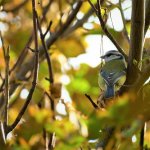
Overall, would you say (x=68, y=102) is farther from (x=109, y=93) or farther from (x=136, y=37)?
(x=109, y=93)

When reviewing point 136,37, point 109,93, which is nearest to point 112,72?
point 109,93

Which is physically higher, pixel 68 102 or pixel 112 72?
pixel 68 102

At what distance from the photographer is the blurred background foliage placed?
762 millimetres

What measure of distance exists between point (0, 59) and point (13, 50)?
0.22 meters

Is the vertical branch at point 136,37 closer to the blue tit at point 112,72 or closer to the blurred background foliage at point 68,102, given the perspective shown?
the blurred background foliage at point 68,102

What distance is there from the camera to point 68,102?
1.46m

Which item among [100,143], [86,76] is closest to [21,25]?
[86,76]

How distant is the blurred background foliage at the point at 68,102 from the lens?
2.50 ft

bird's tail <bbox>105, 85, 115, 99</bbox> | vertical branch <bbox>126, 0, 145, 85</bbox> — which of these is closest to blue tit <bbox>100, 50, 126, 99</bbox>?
bird's tail <bbox>105, 85, 115, 99</bbox>

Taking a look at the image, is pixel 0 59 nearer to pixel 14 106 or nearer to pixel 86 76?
pixel 14 106

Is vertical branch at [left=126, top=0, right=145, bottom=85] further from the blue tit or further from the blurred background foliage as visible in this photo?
the blue tit

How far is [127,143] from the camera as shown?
2.86 ft

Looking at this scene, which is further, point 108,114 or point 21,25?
point 21,25

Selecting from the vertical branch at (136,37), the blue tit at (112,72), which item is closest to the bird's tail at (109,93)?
the blue tit at (112,72)
